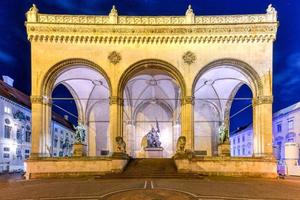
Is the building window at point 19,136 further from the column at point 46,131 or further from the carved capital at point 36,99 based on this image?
the carved capital at point 36,99

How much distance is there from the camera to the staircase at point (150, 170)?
17.2 metres

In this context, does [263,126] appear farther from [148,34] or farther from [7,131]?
[7,131]

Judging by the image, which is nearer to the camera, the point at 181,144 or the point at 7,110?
the point at 181,144

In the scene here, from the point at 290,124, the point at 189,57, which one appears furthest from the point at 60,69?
the point at 290,124

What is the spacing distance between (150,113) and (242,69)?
1233 cm

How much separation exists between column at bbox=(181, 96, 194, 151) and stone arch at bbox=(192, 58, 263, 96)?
3.27 ft

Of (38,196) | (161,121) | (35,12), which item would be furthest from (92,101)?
(38,196)

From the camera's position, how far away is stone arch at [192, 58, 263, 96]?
20797mm

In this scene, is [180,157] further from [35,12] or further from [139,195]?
[35,12]

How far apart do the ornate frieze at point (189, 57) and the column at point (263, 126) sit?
5154 mm

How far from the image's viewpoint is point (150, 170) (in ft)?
60.1

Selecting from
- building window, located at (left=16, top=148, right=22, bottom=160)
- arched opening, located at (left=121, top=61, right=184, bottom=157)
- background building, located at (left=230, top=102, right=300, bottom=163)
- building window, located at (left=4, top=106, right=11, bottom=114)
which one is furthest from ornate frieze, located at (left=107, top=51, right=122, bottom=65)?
background building, located at (left=230, top=102, right=300, bottom=163)

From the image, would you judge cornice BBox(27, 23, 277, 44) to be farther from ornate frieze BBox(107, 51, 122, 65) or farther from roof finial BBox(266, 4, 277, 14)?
roof finial BBox(266, 4, 277, 14)

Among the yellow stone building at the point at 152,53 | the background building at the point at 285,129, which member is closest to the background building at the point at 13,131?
the yellow stone building at the point at 152,53
